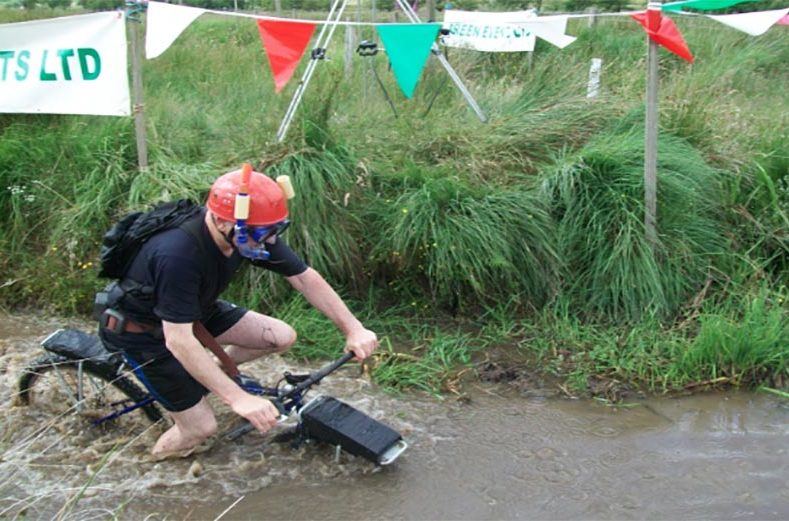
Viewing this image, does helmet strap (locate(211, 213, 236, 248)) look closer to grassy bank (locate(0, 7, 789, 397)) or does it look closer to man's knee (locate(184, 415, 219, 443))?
man's knee (locate(184, 415, 219, 443))

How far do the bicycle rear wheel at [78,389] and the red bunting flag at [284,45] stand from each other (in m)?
2.47

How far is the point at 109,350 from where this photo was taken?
11.6ft

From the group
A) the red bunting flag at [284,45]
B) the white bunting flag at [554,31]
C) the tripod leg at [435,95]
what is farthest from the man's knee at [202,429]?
the white bunting flag at [554,31]

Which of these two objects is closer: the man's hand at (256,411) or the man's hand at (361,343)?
the man's hand at (256,411)

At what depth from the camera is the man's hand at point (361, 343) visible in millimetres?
3455

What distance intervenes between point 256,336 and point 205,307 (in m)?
0.43

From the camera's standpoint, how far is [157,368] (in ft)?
11.2

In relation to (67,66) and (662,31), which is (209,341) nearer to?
(67,66)

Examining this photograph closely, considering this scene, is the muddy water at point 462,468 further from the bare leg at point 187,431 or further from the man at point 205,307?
the man at point 205,307

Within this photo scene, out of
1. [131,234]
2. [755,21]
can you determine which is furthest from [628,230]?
[131,234]

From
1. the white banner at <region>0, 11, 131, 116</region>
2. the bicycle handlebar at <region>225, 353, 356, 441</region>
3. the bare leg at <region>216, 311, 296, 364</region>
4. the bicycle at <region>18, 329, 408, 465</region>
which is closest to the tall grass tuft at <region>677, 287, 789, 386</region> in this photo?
the bicycle at <region>18, 329, 408, 465</region>

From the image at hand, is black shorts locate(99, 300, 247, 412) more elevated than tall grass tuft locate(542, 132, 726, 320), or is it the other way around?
tall grass tuft locate(542, 132, 726, 320)

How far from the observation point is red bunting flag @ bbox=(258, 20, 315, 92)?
17.6 ft

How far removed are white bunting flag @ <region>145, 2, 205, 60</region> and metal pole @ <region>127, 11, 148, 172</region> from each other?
164 millimetres
